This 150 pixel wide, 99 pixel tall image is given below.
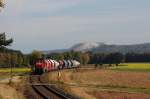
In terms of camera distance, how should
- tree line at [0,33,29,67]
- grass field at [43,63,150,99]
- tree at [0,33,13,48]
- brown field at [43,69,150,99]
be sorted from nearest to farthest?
brown field at [43,69,150,99], grass field at [43,63,150,99], tree at [0,33,13,48], tree line at [0,33,29,67]

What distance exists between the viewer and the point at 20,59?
417ft

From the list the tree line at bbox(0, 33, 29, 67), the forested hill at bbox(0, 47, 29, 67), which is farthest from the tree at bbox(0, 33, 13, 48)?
the forested hill at bbox(0, 47, 29, 67)

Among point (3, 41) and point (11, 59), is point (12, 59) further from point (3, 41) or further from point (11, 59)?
point (3, 41)

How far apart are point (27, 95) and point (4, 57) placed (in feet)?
257

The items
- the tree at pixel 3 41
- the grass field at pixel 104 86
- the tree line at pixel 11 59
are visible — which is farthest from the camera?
the tree line at pixel 11 59

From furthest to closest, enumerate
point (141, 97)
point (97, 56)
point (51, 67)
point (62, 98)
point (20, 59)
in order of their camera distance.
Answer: point (97, 56), point (20, 59), point (51, 67), point (141, 97), point (62, 98)

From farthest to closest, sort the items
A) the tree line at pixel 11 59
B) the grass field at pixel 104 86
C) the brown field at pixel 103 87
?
the tree line at pixel 11 59 → the grass field at pixel 104 86 → the brown field at pixel 103 87

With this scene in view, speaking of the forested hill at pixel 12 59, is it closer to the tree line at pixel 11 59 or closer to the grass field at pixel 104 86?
the tree line at pixel 11 59

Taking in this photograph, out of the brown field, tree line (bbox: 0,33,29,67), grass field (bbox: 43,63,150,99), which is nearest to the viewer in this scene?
the brown field

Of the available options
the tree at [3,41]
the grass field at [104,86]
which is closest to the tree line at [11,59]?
the tree at [3,41]

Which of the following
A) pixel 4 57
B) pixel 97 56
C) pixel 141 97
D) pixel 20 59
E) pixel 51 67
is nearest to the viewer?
A: pixel 141 97

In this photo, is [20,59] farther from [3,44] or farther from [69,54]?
[3,44]

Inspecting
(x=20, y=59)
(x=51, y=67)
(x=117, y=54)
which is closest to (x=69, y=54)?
(x=117, y=54)

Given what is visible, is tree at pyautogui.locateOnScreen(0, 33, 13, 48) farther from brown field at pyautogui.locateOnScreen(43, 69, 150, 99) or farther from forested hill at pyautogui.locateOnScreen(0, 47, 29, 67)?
forested hill at pyautogui.locateOnScreen(0, 47, 29, 67)
